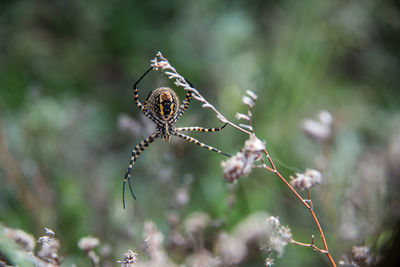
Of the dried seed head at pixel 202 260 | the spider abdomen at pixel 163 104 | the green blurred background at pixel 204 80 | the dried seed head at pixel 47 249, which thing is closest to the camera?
the dried seed head at pixel 47 249

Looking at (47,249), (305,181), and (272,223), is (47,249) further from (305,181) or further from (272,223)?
(305,181)

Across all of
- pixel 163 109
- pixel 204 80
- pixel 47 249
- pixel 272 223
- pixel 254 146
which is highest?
pixel 204 80

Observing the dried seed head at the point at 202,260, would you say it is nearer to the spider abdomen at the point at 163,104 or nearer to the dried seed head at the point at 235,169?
the dried seed head at the point at 235,169

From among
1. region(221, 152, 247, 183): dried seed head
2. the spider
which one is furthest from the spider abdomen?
region(221, 152, 247, 183): dried seed head

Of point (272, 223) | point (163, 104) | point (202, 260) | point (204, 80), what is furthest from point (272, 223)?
point (204, 80)

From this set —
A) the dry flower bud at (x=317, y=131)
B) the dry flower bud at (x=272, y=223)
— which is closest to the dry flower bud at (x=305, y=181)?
the dry flower bud at (x=272, y=223)

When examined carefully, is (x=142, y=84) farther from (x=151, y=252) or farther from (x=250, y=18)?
(x=151, y=252)

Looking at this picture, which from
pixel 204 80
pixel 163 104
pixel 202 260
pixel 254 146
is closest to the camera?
pixel 254 146

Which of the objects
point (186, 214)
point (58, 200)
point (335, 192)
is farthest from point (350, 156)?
point (58, 200)

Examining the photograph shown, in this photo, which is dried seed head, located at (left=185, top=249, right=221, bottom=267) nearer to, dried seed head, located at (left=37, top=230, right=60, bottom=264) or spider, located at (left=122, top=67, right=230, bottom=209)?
spider, located at (left=122, top=67, right=230, bottom=209)
